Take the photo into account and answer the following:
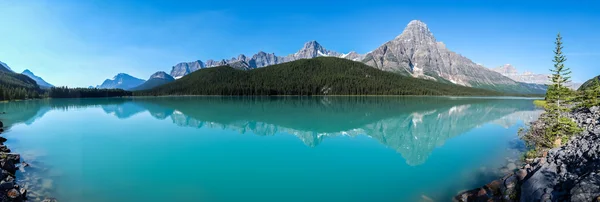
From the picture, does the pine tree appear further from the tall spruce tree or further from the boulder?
the boulder

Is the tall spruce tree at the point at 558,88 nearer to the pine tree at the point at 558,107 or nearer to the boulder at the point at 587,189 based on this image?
the pine tree at the point at 558,107

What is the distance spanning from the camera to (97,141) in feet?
83.4

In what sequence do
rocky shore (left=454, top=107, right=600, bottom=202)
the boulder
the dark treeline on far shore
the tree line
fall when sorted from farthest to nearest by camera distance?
the dark treeline on far shore, the tree line, rocky shore (left=454, top=107, right=600, bottom=202), the boulder

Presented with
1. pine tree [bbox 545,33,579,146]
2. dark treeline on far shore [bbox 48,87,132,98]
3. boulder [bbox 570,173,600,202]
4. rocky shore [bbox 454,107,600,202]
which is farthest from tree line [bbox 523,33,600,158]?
dark treeline on far shore [bbox 48,87,132,98]

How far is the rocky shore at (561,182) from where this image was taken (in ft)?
25.1

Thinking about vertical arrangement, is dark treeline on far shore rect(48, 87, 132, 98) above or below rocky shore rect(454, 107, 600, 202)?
above

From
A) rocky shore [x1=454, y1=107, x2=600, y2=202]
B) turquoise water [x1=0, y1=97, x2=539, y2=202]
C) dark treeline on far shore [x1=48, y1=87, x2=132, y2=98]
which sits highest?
dark treeline on far shore [x1=48, y1=87, x2=132, y2=98]

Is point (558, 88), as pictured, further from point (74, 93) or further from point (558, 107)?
point (74, 93)

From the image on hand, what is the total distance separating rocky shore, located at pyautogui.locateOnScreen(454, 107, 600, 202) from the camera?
7.66 meters

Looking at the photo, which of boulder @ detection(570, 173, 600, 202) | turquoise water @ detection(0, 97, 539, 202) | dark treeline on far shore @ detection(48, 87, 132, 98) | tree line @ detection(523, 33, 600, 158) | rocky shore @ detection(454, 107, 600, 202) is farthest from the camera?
dark treeline on far shore @ detection(48, 87, 132, 98)

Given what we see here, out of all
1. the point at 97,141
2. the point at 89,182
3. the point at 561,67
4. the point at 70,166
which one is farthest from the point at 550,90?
the point at 97,141

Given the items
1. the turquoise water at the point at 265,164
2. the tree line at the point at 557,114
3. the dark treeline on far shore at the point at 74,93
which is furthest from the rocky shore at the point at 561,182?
the dark treeline on far shore at the point at 74,93

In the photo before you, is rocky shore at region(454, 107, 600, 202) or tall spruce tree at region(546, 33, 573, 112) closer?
rocky shore at region(454, 107, 600, 202)

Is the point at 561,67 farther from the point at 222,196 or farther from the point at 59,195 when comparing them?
the point at 59,195
